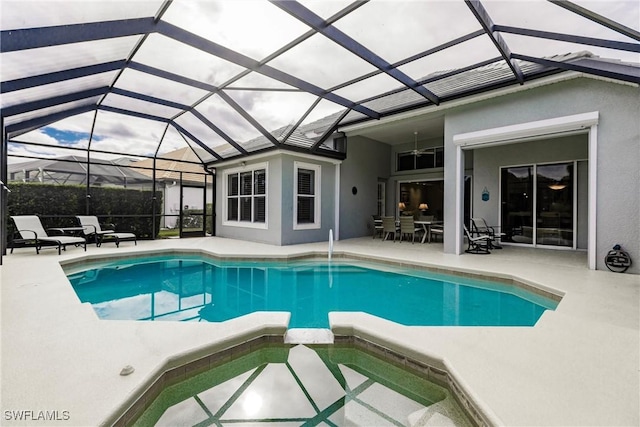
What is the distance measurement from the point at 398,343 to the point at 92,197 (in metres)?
10.7

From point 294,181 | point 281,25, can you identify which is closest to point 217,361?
point 281,25

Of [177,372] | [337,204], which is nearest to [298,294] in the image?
[177,372]

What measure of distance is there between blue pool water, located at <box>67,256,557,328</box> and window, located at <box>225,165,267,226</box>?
321 centimetres

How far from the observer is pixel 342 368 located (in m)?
2.84

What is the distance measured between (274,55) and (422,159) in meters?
8.25

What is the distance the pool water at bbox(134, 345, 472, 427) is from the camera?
2111 mm

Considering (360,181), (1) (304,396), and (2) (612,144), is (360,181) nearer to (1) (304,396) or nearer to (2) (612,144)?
(2) (612,144)

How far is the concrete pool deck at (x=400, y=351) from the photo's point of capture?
1.84m

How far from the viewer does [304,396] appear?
2400 mm

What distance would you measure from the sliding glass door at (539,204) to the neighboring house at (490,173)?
1.1 inches


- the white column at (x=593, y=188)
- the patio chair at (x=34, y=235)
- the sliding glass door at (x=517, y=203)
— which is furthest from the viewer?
the sliding glass door at (x=517, y=203)

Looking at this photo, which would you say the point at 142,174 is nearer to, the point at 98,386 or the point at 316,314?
the point at 316,314

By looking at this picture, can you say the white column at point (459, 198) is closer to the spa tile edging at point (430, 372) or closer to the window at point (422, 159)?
the window at point (422, 159)

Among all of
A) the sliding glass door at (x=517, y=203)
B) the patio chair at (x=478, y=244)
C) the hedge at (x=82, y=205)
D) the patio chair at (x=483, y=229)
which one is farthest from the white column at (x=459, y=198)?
the hedge at (x=82, y=205)
